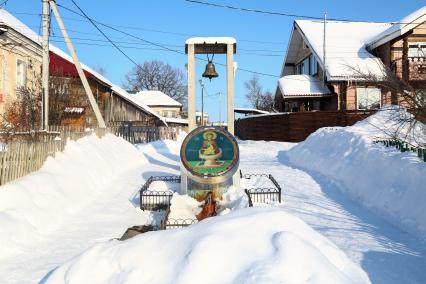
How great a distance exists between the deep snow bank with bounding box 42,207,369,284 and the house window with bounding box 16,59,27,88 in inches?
689

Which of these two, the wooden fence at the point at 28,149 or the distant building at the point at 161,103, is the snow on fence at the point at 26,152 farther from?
the distant building at the point at 161,103

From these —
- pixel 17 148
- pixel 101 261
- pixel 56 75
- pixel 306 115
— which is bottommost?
pixel 101 261

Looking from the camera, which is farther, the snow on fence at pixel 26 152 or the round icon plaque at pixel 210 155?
the round icon plaque at pixel 210 155

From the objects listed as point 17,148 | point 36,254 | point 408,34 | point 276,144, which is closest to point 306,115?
point 276,144

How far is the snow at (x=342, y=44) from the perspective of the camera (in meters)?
25.2

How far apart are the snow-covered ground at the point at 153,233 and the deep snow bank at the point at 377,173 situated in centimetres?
18

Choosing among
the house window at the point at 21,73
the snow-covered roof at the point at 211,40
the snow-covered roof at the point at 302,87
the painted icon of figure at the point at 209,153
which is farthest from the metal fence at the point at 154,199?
the snow-covered roof at the point at 302,87

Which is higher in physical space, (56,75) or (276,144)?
(56,75)

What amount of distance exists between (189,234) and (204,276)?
2.40 ft

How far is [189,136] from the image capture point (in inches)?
357

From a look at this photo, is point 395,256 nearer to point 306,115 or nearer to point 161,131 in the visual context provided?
point 306,115

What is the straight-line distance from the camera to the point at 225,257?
3.56 metres

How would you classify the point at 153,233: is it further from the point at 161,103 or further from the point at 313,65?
the point at 161,103

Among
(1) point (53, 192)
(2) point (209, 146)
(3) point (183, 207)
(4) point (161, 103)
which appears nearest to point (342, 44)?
(2) point (209, 146)
